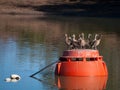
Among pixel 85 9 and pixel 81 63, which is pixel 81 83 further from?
pixel 85 9

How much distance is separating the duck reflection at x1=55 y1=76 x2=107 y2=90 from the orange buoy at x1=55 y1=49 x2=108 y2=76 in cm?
16

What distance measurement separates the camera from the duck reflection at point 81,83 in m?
17.9

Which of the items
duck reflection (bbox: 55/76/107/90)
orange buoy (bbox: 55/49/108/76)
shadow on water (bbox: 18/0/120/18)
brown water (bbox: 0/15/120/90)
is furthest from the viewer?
shadow on water (bbox: 18/0/120/18)

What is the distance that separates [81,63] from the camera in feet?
61.6

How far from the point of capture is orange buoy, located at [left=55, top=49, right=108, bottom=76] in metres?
18.8

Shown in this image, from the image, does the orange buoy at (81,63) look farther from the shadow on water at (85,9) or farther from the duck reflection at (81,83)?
the shadow on water at (85,9)

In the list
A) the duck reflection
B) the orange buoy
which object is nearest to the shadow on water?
the orange buoy

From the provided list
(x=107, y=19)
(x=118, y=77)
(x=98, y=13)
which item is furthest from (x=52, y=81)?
(x=98, y=13)

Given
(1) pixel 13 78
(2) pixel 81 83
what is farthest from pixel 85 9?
(2) pixel 81 83

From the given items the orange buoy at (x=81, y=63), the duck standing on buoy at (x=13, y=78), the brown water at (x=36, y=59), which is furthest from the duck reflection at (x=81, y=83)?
the duck standing on buoy at (x=13, y=78)

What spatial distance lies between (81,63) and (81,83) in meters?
0.65

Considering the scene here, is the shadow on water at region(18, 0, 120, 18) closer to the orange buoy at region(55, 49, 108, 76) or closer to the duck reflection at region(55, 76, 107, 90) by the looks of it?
the orange buoy at region(55, 49, 108, 76)

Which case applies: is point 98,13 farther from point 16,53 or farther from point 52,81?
point 52,81

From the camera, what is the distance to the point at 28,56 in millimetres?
24922
